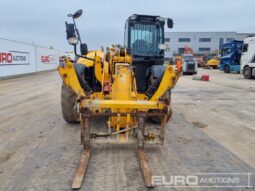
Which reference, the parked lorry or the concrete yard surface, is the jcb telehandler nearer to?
the concrete yard surface

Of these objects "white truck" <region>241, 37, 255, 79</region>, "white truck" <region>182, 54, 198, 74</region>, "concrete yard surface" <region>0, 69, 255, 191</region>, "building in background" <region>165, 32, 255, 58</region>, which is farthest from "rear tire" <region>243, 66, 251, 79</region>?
"building in background" <region>165, 32, 255, 58</region>

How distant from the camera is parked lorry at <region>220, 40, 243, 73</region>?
27547 millimetres

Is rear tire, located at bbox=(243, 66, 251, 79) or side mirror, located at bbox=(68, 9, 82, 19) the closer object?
side mirror, located at bbox=(68, 9, 82, 19)

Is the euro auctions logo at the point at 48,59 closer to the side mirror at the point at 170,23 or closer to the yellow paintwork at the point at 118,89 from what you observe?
the side mirror at the point at 170,23

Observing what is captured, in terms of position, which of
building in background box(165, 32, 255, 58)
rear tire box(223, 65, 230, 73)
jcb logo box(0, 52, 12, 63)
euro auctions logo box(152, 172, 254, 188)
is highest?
building in background box(165, 32, 255, 58)

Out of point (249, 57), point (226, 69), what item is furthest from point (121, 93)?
point (226, 69)

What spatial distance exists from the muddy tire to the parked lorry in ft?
79.2

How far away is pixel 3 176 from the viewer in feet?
12.5

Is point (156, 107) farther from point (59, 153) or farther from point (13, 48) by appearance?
point (13, 48)

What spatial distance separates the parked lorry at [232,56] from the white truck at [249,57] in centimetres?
487

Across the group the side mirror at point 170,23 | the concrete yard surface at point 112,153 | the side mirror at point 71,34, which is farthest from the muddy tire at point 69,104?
the side mirror at point 170,23

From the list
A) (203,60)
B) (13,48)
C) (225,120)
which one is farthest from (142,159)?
(203,60)

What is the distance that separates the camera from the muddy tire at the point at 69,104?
627 cm

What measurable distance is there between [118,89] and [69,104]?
1.60 meters
